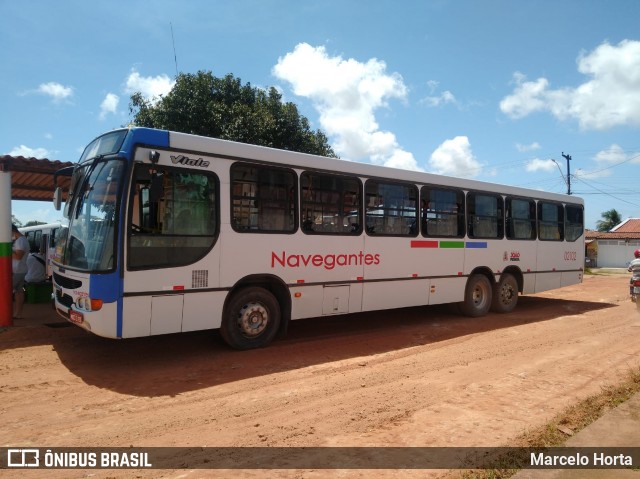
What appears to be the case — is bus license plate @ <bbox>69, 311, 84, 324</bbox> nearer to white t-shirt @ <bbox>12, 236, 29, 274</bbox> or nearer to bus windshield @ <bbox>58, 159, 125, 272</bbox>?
bus windshield @ <bbox>58, 159, 125, 272</bbox>

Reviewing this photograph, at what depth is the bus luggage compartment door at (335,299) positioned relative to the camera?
7844 millimetres

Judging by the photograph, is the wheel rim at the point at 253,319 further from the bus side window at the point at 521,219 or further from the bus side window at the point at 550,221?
the bus side window at the point at 550,221

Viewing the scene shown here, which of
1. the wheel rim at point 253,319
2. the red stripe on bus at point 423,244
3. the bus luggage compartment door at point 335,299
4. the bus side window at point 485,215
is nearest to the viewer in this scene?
the wheel rim at point 253,319

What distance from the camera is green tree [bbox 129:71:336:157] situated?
17.2m

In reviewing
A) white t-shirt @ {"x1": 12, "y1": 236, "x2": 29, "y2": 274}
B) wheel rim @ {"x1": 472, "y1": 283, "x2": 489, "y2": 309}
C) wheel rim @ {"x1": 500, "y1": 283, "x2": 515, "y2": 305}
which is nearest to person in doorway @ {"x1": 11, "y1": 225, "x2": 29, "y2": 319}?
white t-shirt @ {"x1": 12, "y1": 236, "x2": 29, "y2": 274}

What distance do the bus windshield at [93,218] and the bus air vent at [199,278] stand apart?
1078 mm

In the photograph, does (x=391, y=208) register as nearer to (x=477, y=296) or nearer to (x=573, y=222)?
(x=477, y=296)

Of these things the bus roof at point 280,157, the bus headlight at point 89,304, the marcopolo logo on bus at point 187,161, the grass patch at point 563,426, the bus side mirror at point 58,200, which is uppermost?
the bus roof at point 280,157

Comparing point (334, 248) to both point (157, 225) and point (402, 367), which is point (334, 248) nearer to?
point (402, 367)

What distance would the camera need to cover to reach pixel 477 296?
1109 centimetres

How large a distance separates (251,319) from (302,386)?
5.56 ft

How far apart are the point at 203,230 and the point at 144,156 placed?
1238mm

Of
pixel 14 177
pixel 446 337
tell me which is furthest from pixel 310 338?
pixel 14 177

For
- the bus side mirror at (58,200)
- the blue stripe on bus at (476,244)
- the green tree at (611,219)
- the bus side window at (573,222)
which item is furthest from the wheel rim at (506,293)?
the green tree at (611,219)
